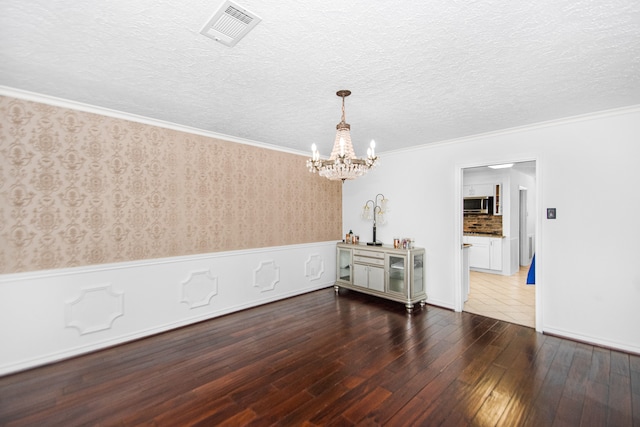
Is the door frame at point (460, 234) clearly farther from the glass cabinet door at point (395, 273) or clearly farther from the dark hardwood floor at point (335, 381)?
the glass cabinet door at point (395, 273)

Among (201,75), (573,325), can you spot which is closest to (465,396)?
(573,325)

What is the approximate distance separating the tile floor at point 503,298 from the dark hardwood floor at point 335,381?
1.46ft

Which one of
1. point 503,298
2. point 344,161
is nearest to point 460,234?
point 503,298

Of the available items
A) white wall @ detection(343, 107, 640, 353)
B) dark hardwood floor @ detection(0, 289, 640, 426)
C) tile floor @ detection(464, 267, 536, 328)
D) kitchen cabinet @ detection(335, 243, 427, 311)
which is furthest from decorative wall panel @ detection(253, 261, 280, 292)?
tile floor @ detection(464, 267, 536, 328)

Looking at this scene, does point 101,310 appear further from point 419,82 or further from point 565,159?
point 565,159

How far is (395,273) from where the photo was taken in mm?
4539

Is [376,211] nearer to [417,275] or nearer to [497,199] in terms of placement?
[417,275]

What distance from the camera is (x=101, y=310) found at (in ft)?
9.96

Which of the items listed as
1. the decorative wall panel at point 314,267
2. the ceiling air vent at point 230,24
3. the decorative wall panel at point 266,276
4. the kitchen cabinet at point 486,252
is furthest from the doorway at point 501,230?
the ceiling air vent at point 230,24

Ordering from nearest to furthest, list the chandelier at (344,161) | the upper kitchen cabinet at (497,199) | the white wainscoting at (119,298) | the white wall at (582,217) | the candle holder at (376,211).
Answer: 1. the chandelier at (344,161)
2. the white wainscoting at (119,298)
3. the white wall at (582,217)
4. the candle holder at (376,211)
5. the upper kitchen cabinet at (497,199)

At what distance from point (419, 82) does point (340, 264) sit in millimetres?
3560

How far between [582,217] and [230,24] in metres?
4.00

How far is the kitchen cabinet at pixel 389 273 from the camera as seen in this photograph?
4.30m

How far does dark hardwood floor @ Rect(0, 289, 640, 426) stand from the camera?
205 centimetres
